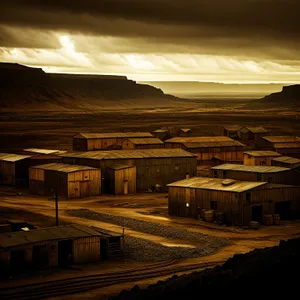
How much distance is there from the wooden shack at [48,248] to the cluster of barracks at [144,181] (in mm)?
51

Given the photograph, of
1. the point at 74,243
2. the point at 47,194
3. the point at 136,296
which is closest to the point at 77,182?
the point at 47,194

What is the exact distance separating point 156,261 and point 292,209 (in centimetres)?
1831

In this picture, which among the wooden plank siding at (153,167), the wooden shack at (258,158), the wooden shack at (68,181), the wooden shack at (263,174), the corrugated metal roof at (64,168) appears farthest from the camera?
the wooden shack at (258,158)

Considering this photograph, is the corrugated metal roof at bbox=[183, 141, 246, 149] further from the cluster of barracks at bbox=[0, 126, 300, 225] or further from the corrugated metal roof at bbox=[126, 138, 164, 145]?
the corrugated metal roof at bbox=[126, 138, 164, 145]

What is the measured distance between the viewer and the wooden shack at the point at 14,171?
79375 millimetres

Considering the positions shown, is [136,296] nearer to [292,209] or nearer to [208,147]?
[292,209]

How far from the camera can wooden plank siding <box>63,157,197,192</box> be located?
245ft

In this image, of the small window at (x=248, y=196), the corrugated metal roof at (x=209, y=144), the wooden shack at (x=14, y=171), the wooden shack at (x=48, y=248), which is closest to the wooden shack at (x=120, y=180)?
the wooden shack at (x=14, y=171)

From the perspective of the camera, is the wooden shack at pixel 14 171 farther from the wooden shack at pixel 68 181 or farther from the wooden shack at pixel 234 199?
the wooden shack at pixel 234 199

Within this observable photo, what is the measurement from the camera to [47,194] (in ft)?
234

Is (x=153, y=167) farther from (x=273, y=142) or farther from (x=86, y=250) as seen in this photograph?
(x=86, y=250)

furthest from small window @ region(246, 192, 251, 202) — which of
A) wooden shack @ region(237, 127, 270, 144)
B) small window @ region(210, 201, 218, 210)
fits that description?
wooden shack @ region(237, 127, 270, 144)

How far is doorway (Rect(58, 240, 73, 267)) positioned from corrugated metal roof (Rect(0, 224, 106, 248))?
1.04 ft

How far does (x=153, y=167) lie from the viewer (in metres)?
76.2
